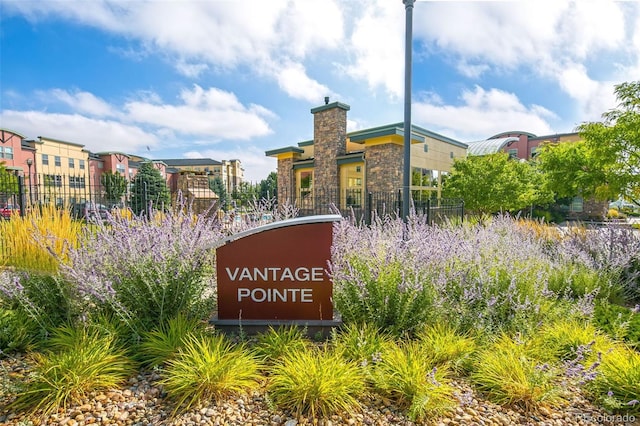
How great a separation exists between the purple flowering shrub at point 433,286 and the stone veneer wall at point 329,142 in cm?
1306

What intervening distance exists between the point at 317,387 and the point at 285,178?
1854 centimetres

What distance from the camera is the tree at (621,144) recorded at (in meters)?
7.24

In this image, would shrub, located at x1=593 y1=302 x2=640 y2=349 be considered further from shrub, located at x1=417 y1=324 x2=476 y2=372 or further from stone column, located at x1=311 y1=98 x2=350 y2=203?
stone column, located at x1=311 y1=98 x2=350 y2=203

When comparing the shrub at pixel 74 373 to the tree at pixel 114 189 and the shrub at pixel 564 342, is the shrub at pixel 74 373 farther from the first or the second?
the shrub at pixel 564 342

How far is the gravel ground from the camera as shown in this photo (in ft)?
6.93

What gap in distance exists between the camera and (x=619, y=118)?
7430 mm

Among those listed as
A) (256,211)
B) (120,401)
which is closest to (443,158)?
(256,211)

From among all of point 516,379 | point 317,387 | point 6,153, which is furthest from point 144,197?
point 6,153

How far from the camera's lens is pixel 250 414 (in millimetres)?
2191

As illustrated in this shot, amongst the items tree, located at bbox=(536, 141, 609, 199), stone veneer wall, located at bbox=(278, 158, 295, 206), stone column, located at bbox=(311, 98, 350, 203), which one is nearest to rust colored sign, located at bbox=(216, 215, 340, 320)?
stone column, located at bbox=(311, 98, 350, 203)

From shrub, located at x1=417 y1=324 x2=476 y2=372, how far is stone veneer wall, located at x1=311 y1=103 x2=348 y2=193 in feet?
46.1

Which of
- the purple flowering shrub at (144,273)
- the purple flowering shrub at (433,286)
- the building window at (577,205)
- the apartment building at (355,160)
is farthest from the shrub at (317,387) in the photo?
the building window at (577,205)

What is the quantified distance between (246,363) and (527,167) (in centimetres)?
2058

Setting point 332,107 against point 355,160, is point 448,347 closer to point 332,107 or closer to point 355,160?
point 355,160
